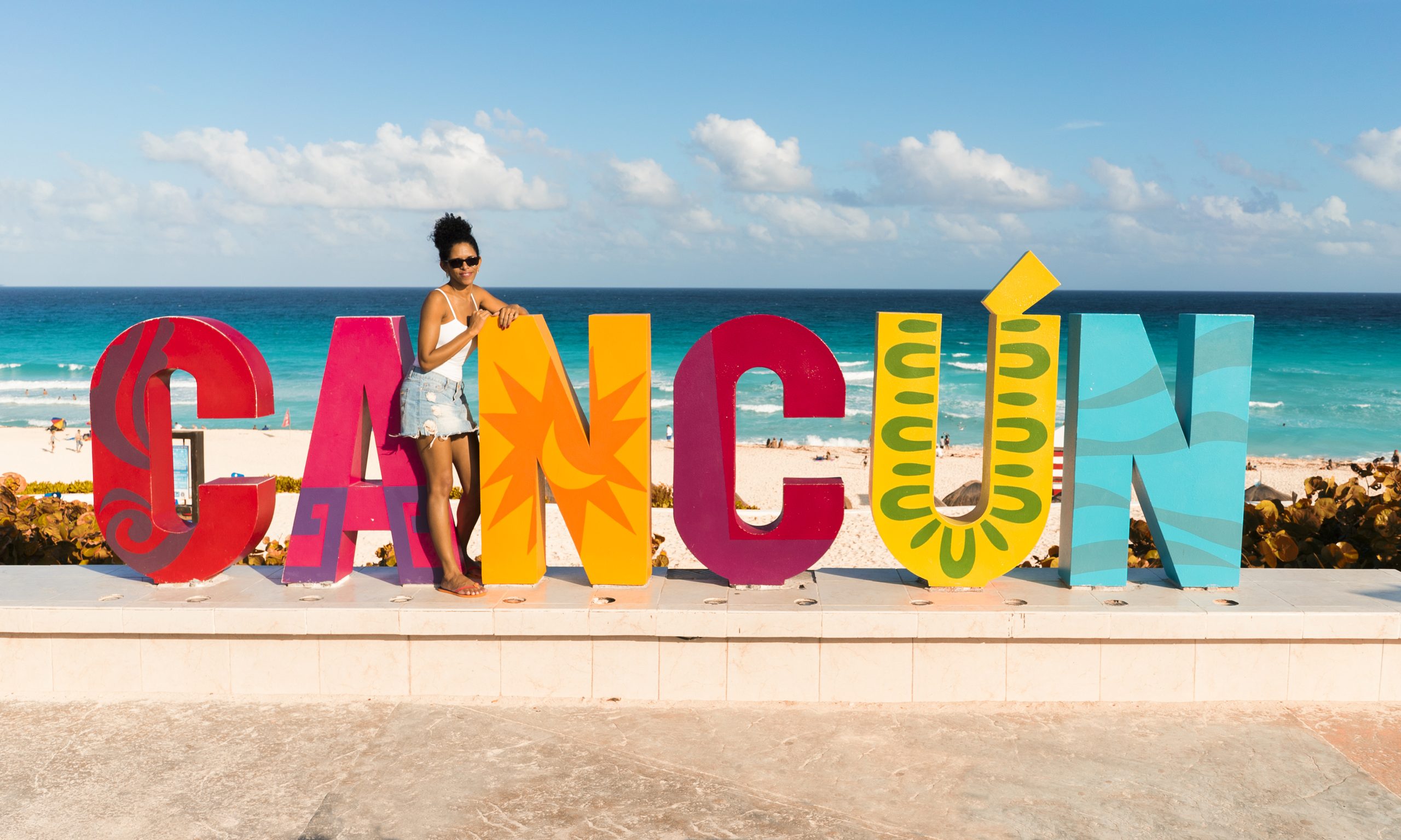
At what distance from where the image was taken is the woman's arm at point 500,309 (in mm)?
6684

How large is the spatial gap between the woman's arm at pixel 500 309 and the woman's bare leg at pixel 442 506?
0.91 m

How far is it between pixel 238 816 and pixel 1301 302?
498 ft

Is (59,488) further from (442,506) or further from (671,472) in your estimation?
(442,506)

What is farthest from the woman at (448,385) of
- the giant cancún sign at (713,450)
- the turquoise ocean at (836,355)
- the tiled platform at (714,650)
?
the turquoise ocean at (836,355)

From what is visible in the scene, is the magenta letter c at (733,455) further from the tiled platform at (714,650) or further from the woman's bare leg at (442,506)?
the woman's bare leg at (442,506)

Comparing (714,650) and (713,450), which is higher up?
(713,450)

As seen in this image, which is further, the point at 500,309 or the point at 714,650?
the point at 500,309

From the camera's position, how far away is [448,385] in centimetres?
681

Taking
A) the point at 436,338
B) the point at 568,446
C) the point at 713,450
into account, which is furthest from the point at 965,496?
the point at 436,338

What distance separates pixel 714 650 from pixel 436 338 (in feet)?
8.99

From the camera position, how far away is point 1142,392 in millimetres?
6789

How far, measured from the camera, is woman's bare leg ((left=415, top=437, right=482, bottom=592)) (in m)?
6.78

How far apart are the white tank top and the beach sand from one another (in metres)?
4.98

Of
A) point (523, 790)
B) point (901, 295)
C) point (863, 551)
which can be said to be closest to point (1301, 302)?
point (901, 295)
